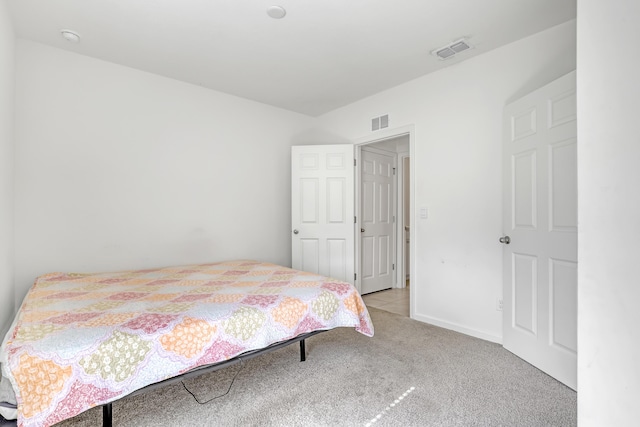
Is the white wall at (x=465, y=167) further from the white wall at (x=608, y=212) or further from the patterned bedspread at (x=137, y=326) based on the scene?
the white wall at (x=608, y=212)

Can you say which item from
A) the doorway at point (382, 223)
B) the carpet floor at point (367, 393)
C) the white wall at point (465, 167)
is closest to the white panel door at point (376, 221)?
the doorway at point (382, 223)

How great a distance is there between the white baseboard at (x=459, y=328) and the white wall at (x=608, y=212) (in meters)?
1.77

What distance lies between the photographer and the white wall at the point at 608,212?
900 millimetres

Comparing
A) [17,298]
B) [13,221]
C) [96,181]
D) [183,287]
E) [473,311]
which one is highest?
[96,181]

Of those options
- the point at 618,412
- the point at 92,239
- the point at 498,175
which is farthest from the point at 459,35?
the point at 92,239

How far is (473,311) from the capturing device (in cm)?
283

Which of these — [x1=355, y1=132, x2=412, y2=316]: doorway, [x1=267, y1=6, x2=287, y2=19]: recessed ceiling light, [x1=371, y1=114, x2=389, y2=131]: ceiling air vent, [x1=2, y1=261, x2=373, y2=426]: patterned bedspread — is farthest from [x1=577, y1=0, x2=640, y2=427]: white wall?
[x1=355, y1=132, x2=412, y2=316]: doorway

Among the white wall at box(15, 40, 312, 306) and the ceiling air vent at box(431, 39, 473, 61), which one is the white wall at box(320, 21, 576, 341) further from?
the white wall at box(15, 40, 312, 306)

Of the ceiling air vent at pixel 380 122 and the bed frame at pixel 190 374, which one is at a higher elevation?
the ceiling air vent at pixel 380 122

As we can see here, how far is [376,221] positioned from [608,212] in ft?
11.7

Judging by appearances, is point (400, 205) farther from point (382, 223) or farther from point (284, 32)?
point (284, 32)

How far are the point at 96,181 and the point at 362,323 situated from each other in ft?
8.70

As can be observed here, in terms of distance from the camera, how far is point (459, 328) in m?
2.91

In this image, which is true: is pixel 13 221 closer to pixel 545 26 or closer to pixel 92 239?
pixel 92 239
